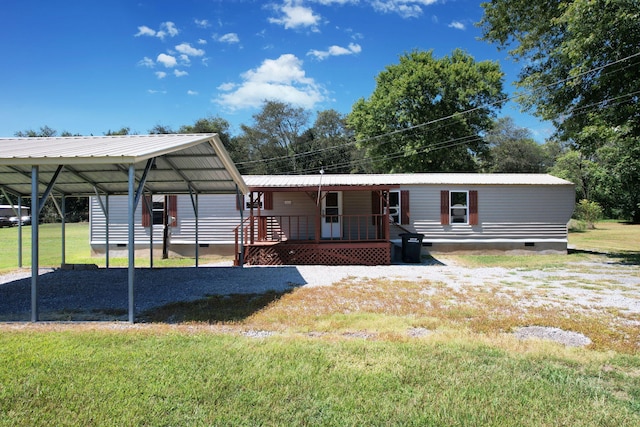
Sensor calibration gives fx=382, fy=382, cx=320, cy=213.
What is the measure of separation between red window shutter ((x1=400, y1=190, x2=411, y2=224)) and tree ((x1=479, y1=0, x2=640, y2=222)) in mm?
5033

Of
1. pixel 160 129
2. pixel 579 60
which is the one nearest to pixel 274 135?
pixel 160 129

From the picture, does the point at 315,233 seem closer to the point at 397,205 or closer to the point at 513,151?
the point at 397,205

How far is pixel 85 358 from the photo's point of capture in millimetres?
3762

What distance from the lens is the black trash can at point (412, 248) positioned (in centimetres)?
1305

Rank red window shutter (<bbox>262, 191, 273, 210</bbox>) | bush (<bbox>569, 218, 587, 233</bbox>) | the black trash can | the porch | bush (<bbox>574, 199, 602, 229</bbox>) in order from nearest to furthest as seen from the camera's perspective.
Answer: the porch → the black trash can → red window shutter (<bbox>262, 191, 273, 210</bbox>) → bush (<bbox>569, 218, 587, 233</bbox>) → bush (<bbox>574, 199, 602, 229</bbox>)

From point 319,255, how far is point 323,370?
28.4 feet

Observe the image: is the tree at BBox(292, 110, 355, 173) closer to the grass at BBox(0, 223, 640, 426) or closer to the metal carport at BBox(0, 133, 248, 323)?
the metal carport at BBox(0, 133, 248, 323)

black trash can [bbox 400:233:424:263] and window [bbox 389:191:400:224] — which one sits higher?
window [bbox 389:191:400:224]

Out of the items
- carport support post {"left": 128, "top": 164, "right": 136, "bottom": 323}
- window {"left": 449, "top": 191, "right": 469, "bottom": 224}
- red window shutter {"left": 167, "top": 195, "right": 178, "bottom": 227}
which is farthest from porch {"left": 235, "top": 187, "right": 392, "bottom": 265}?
carport support post {"left": 128, "top": 164, "right": 136, "bottom": 323}

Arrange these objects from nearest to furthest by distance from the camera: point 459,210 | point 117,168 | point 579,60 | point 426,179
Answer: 1. point 117,168
2. point 579,60
3. point 459,210
4. point 426,179

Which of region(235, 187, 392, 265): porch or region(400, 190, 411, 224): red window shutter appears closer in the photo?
→ region(235, 187, 392, 265): porch

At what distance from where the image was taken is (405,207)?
48.1ft

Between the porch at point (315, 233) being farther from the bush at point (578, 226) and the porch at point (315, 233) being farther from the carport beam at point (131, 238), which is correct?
the bush at point (578, 226)

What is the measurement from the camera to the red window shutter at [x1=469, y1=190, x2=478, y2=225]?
48.6 feet
